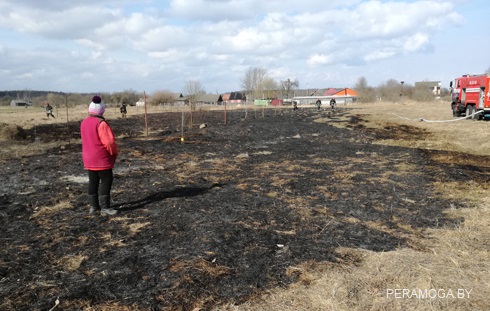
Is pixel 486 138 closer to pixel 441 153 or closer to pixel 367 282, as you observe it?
pixel 441 153

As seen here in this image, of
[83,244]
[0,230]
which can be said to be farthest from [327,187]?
[0,230]

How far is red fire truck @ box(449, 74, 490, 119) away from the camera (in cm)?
2071

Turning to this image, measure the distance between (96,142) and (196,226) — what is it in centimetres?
198

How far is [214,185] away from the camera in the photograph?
7.10 m

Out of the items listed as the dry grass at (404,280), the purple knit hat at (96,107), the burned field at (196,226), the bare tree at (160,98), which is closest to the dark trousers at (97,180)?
the burned field at (196,226)

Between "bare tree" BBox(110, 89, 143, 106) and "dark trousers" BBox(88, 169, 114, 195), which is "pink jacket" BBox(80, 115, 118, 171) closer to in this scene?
"dark trousers" BBox(88, 169, 114, 195)

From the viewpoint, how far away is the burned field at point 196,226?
10.3 ft

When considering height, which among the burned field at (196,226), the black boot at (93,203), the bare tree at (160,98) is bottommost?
the burned field at (196,226)

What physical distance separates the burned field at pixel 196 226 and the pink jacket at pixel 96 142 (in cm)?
85

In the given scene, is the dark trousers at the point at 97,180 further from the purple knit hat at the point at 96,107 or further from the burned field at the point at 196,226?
the purple knit hat at the point at 96,107

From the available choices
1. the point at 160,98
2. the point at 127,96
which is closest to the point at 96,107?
the point at 160,98

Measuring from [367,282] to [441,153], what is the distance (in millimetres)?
9275

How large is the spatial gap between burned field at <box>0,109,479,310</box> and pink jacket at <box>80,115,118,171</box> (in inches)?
33.4

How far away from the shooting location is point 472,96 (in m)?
22.5
